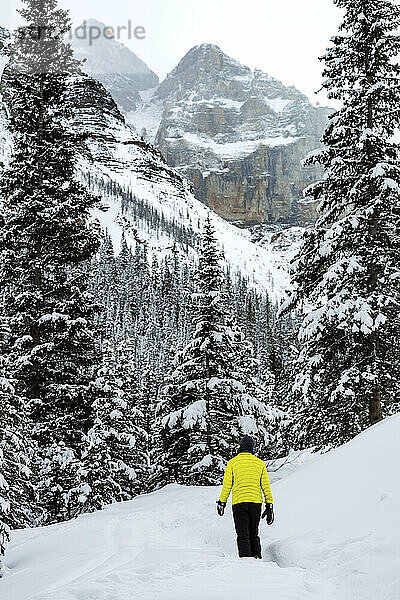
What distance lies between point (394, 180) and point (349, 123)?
87.5 inches

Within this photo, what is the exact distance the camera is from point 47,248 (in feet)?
39.7

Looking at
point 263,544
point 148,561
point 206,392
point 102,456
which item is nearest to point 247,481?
point 263,544

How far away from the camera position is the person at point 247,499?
6594 mm

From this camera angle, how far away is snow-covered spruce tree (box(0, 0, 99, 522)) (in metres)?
11.5

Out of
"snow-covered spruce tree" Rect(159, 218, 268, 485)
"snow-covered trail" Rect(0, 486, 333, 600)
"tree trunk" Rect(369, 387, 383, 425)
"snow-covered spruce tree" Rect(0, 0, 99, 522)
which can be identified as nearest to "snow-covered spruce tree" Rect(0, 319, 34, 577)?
"snow-covered trail" Rect(0, 486, 333, 600)

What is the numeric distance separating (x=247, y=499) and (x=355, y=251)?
6735mm

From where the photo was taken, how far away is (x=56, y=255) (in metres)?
12.0

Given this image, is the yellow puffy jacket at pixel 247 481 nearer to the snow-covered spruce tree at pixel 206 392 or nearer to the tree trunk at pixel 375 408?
the tree trunk at pixel 375 408

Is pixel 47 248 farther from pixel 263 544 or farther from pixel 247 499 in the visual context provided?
pixel 263 544

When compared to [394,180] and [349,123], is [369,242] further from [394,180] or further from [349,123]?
[349,123]

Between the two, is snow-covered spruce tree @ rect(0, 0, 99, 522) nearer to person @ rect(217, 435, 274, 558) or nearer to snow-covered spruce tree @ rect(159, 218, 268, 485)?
snow-covered spruce tree @ rect(159, 218, 268, 485)

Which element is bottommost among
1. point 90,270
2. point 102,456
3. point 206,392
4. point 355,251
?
point 102,456

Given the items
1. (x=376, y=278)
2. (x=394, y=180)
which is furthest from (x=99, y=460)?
(x=394, y=180)

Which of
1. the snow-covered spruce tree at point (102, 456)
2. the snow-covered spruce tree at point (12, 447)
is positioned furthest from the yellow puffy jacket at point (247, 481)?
the snow-covered spruce tree at point (102, 456)
